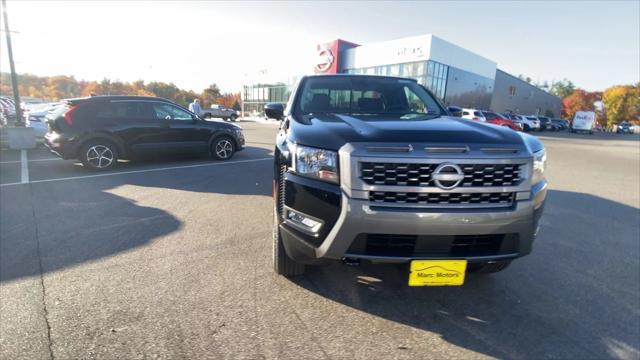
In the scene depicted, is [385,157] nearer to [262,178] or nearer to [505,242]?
[505,242]

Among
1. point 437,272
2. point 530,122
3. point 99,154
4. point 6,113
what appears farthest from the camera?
point 530,122

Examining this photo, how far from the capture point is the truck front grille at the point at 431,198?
2090 millimetres

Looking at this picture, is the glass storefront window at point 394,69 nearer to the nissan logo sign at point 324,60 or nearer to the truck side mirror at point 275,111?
the nissan logo sign at point 324,60

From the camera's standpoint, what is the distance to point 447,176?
2.08 meters

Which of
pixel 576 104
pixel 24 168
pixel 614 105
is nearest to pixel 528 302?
pixel 24 168

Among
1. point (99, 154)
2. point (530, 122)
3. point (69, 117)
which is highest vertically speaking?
point (530, 122)

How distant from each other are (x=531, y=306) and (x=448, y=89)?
3790 centimetres

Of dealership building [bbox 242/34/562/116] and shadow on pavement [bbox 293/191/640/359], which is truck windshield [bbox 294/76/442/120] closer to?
shadow on pavement [bbox 293/191/640/359]

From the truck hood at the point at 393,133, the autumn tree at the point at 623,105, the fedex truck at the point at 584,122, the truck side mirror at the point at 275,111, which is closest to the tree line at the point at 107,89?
the fedex truck at the point at 584,122

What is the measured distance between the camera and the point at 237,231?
4.12 metres

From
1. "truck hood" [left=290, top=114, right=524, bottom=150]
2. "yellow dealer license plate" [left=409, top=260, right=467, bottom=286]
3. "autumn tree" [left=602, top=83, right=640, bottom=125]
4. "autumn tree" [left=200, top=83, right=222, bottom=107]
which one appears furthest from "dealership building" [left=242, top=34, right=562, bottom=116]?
"autumn tree" [left=602, top=83, right=640, bottom=125]

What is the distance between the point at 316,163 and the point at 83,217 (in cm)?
393

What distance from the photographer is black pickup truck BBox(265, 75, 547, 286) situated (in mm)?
2059

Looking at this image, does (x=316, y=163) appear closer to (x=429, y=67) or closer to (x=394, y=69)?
(x=429, y=67)
